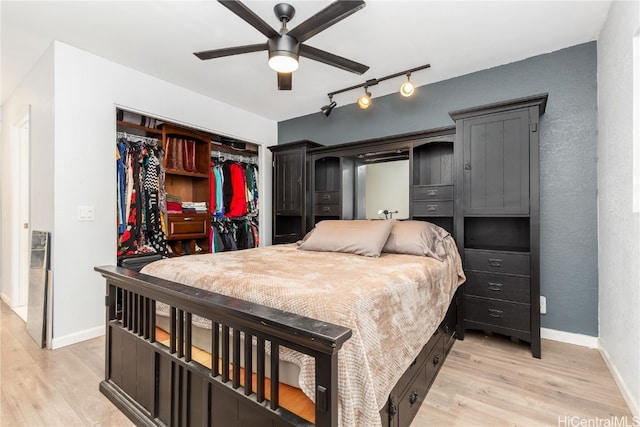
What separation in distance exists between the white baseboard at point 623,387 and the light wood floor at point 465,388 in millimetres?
32

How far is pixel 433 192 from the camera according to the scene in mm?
2906

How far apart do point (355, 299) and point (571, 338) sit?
2.53 meters

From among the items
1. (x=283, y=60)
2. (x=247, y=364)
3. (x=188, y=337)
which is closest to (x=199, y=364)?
(x=188, y=337)

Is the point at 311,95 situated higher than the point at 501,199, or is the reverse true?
the point at 311,95

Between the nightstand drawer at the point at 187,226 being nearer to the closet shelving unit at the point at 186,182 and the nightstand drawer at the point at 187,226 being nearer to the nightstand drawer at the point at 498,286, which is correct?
the closet shelving unit at the point at 186,182

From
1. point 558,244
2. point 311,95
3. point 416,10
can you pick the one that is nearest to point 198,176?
point 311,95

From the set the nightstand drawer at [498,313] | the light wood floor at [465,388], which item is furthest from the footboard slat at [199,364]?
the nightstand drawer at [498,313]

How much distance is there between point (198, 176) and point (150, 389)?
2572mm

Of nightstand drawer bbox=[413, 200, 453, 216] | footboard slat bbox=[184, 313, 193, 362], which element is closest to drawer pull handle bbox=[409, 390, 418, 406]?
footboard slat bbox=[184, 313, 193, 362]

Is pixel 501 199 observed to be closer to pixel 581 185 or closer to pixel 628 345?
pixel 581 185

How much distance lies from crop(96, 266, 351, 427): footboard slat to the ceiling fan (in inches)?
58.1

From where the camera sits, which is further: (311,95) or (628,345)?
(311,95)

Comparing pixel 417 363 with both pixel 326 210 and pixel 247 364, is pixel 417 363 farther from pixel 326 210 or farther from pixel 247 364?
pixel 326 210

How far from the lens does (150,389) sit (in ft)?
4.96
